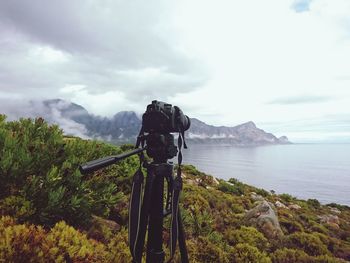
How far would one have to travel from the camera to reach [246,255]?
5.46 metres

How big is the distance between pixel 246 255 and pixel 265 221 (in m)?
3.08

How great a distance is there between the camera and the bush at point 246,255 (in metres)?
5.29

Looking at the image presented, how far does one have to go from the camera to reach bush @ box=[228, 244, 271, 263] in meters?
5.29

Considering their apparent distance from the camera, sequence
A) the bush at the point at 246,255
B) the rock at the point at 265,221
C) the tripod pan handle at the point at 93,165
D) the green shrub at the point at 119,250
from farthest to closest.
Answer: the rock at the point at 265,221 → the bush at the point at 246,255 → the green shrub at the point at 119,250 → the tripod pan handle at the point at 93,165

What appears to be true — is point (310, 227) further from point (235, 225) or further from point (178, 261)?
point (178, 261)

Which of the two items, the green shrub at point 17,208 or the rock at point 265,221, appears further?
the rock at point 265,221

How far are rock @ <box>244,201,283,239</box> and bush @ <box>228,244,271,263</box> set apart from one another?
2.28 meters

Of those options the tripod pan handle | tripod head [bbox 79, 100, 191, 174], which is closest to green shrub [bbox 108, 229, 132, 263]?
tripod head [bbox 79, 100, 191, 174]

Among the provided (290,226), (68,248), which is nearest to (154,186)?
(68,248)

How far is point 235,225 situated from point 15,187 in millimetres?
5963

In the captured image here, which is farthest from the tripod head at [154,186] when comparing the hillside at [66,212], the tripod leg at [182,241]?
the hillside at [66,212]

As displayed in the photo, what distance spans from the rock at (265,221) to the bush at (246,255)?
7.49 feet

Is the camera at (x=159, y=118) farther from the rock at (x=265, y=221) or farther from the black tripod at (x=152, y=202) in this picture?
the rock at (x=265, y=221)

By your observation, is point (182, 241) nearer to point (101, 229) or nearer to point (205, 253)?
point (101, 229)
